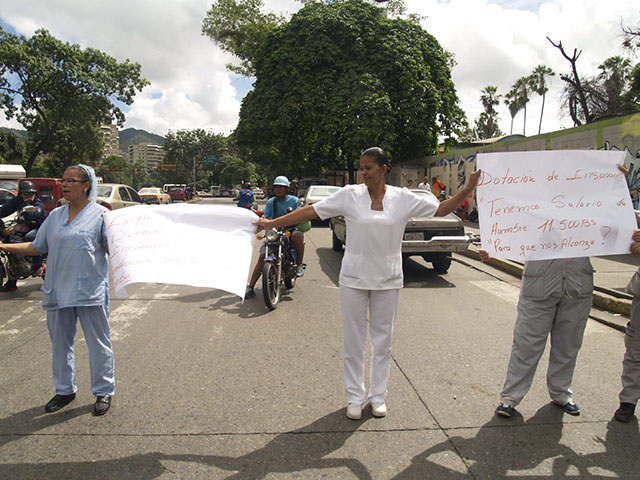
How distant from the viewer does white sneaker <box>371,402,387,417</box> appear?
10.3ft

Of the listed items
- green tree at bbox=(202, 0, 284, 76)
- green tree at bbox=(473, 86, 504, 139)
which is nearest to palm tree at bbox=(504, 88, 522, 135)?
green tree at bbox=(473, 86, 504, 139)

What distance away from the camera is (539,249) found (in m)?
3.01

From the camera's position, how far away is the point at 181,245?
3312 mm

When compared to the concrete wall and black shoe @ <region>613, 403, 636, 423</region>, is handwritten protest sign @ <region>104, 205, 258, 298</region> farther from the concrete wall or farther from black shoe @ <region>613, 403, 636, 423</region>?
the concrete wall

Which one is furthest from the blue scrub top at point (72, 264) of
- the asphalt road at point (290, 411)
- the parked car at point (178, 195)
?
the parked car at point (178, 195)

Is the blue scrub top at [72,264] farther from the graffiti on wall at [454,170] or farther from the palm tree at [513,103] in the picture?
the palm tree at [513,103]

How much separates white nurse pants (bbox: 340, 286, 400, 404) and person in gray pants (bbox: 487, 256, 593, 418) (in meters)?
0.89

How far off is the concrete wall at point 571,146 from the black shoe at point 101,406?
12.0 metres

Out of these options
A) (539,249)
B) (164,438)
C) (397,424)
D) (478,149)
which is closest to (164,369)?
(164,438)

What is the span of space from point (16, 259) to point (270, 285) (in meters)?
4.02

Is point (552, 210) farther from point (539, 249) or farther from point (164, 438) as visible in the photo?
point (164, 438)

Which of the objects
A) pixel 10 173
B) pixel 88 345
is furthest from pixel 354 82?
pixel 88 345

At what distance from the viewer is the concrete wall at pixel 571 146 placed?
36.4ft

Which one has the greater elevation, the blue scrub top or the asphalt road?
the blue scrub top
